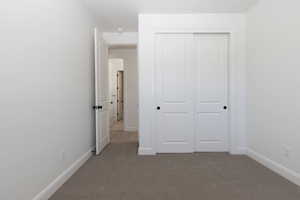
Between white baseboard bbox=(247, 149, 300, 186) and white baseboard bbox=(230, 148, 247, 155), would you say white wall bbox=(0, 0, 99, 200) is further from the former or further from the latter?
white baseboard bbox=(247, 149, 300, 186)

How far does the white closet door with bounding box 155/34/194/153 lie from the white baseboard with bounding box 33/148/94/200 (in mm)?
1425

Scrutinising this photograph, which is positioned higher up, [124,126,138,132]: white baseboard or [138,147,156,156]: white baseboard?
[138,147,156,156]: white baseboard

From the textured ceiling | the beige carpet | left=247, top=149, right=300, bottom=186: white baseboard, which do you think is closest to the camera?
the beige carpet

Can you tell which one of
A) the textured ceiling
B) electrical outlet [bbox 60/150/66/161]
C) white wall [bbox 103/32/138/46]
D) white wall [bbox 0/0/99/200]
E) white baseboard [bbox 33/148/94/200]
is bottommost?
white baseboard [bbox 33/148/94/200]

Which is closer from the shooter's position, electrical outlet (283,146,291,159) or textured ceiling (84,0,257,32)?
electrical outlet (283,146,291,159)

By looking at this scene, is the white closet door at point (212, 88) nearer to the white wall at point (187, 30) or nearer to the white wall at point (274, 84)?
the white wall at point (187, 30)

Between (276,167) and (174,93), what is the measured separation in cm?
195

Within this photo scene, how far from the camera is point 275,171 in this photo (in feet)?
9.24

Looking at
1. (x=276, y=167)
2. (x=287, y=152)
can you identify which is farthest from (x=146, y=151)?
(x=287, y=152)

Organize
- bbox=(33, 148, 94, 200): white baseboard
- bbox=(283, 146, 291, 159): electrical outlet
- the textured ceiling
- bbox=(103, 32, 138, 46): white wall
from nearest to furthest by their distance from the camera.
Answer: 1. bbox=(33, 148, 94, 200): white baseboard
2. bbox=(283, 146, 291, 159): electrical outlet
3. the textured ceiling
4. bbox=(103, 32, 138, 46): white wall

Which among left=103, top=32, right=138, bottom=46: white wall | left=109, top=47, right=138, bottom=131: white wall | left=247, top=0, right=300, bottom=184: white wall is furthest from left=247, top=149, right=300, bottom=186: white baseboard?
left=109, top=47, right=138, bottom=131: white wall

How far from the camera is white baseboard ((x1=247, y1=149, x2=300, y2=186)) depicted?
2467mm

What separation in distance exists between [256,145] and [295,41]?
68.6 inches

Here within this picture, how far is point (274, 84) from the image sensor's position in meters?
2.85
